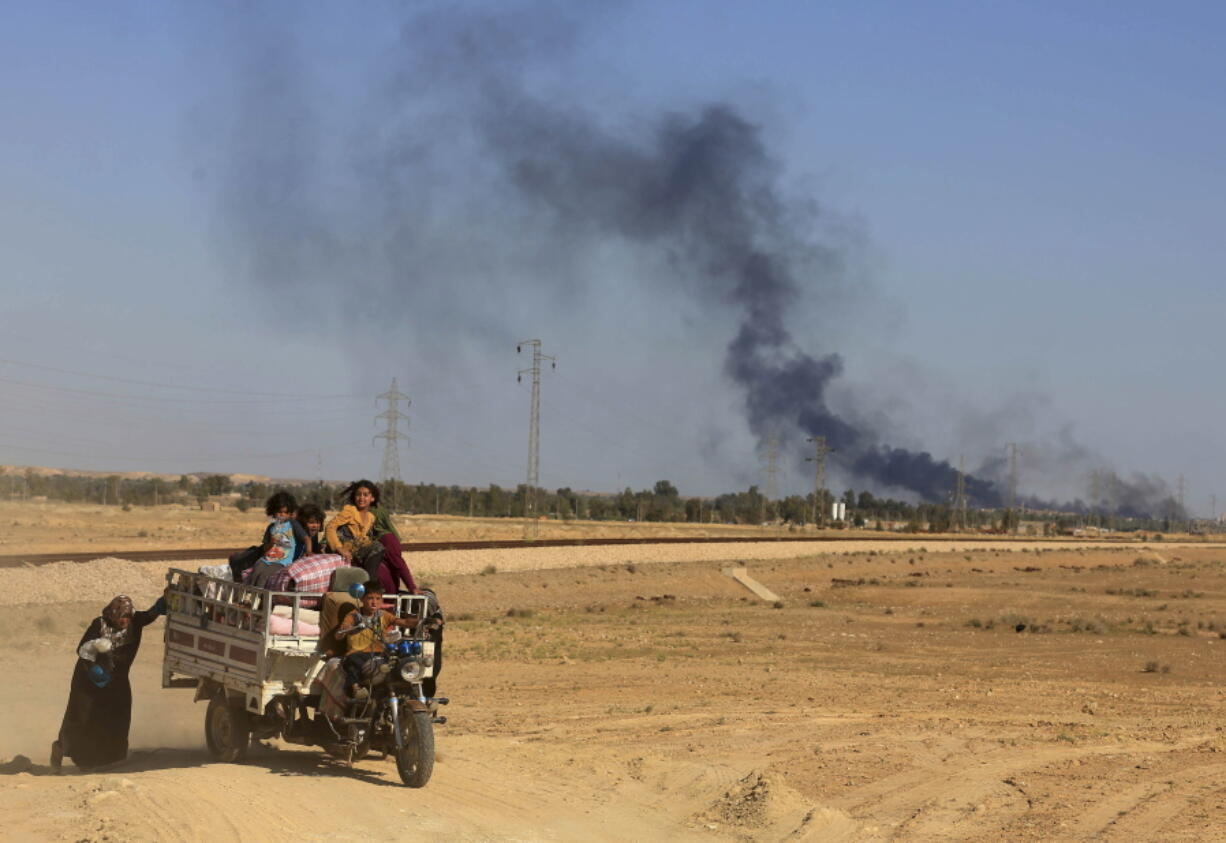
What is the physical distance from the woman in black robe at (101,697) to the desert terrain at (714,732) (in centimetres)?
36

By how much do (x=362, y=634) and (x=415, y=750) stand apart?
1.13m

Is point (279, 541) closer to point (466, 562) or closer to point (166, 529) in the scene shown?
point (466, 562)

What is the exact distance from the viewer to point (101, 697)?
13266 mm

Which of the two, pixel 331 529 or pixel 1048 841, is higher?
pixel 331 529

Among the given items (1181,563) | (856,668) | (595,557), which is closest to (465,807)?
(856,668)

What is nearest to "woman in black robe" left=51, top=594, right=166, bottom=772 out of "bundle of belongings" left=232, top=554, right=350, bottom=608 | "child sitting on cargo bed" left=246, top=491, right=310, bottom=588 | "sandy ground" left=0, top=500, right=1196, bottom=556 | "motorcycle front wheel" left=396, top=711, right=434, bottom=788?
"child sitting on cargo bed" left=246, top=491, right=310, bottom=588

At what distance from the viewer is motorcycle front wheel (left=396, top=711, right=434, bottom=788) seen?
1156cm

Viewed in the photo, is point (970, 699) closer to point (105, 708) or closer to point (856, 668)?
point (856, 668)

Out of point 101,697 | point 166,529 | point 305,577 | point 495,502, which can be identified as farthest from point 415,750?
point 495,502

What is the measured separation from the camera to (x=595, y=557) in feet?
190

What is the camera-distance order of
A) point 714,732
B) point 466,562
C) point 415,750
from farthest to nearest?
point 466,562 → point 714,732 → point 415,750

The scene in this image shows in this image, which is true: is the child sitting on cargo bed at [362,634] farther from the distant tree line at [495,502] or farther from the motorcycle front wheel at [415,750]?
the distant tree line at [495,502]

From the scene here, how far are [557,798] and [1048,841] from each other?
13.3ft

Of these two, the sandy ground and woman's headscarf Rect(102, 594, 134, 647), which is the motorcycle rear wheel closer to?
woman's headscarf Rect(102, 594, 134, 647)
